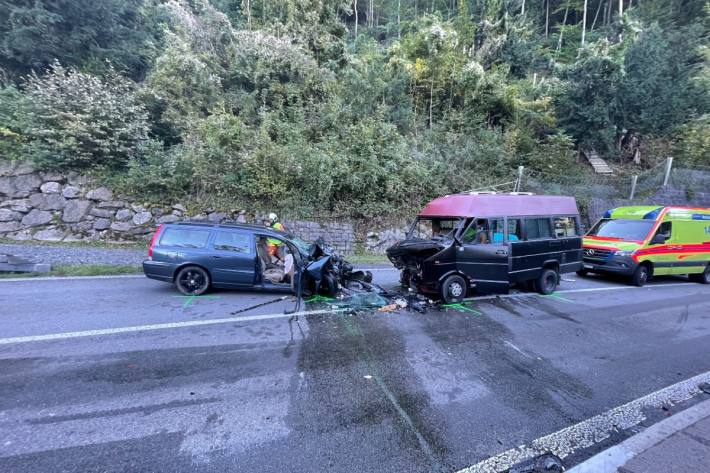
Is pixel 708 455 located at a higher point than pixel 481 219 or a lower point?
lower

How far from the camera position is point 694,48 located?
1878 centimetres

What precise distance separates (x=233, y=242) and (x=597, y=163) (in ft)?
74.6

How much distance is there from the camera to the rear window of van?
21.4 feet

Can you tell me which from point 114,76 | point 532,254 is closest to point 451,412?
point 532,254

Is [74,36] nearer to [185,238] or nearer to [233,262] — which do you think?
[185,238]

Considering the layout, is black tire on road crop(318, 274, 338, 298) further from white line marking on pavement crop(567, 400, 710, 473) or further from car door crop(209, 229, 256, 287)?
white line marking on pavement crop(567, 400, 710, 473)

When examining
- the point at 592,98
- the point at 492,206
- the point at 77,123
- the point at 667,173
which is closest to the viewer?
the point at 492,206

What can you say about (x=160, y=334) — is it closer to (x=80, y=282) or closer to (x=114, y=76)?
(x=80, y=282)

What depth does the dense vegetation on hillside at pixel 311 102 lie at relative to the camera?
38.9ft

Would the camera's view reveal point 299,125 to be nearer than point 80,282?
No

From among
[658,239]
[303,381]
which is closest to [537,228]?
[658,239]

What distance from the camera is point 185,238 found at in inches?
259

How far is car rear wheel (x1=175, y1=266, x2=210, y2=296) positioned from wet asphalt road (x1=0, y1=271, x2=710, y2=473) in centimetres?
32

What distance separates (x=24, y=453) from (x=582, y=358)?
20.1 ft
